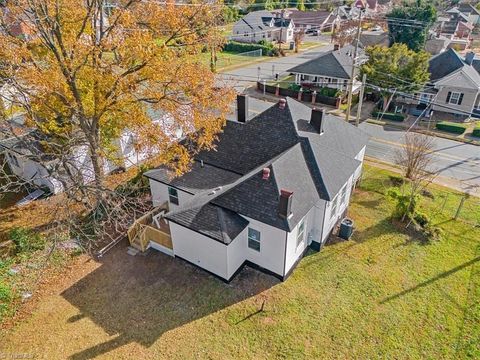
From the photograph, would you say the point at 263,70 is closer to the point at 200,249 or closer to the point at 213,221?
the point at 213,221

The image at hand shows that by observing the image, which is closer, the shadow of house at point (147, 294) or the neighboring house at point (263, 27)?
the shadow of house at point (147, 294)

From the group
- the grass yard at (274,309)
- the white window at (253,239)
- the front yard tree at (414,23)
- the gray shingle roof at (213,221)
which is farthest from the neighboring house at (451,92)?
the gray shingle roof at (213,221)

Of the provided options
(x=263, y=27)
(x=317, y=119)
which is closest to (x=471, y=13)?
(x=263, y=27)

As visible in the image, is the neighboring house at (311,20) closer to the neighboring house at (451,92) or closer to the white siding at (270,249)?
the neighboring house at (451,92)

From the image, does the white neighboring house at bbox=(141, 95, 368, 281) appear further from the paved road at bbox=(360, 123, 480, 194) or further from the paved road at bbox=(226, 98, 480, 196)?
the paved road at bbox=(360, 123, 480, 194)

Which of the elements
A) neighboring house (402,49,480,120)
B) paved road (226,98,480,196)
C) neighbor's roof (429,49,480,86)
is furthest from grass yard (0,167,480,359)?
neighbor's roof (429,49,480,86)
